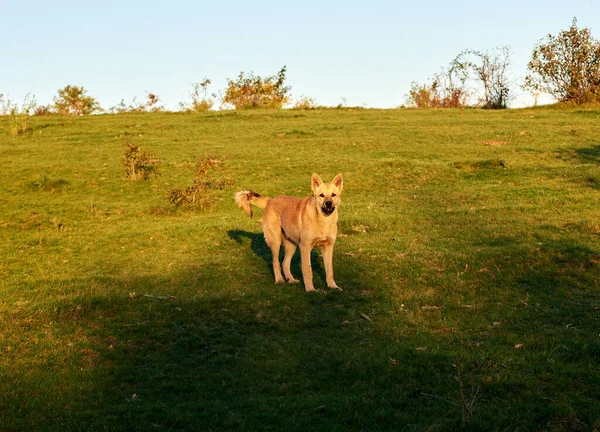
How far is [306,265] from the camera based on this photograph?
11680 mm

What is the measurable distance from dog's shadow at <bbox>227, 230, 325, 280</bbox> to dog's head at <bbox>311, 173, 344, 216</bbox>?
2095 mm

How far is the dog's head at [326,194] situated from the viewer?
441 inches

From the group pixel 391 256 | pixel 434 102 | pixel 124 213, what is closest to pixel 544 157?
pixel 391 256

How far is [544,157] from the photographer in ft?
84.0

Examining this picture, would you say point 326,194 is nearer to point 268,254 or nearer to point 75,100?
point 268,254

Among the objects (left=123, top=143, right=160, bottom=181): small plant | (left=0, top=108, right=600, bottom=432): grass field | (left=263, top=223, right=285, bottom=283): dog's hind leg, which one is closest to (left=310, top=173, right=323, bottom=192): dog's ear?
(left=263, top=223, right=285, bottom=283): dog's hind leg

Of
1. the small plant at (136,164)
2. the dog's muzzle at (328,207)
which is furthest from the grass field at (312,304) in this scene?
the dog's muzzle at (328,207)

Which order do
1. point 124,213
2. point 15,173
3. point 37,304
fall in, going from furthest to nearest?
point 15,173
point 124,213
point 37,304

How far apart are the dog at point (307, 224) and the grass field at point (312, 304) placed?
57cm

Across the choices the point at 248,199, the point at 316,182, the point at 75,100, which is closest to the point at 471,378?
the point at 316,182

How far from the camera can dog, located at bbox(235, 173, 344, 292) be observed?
37.7 feet

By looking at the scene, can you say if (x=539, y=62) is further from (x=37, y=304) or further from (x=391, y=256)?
(x=37, y=304)

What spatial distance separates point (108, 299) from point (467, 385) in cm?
667

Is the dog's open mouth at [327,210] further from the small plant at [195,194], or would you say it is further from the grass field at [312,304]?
the small plant at [195,194]
